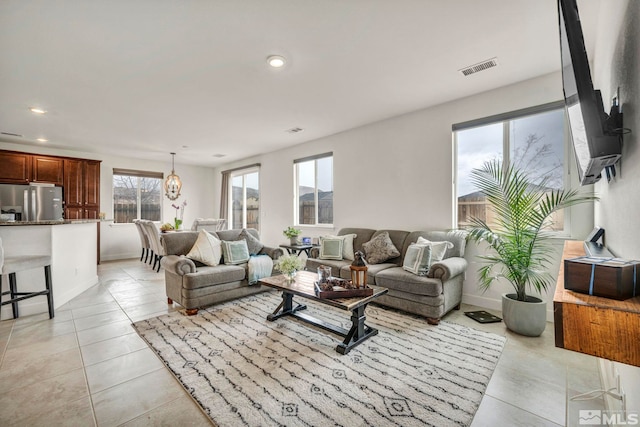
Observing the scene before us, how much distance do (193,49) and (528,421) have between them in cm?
373

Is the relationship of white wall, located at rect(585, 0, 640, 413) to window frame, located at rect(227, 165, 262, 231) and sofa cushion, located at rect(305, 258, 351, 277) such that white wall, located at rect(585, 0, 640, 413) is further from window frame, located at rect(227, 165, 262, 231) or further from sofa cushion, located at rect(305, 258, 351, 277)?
window frame, located at rect(227, 165, 262, 231)

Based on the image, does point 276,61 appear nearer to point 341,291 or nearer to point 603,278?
point 341,291

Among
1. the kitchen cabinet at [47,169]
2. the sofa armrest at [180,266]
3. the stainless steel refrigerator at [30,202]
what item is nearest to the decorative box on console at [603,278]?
the sofa armrest at [180,266]

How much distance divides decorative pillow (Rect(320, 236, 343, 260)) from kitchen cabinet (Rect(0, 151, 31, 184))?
242 inches

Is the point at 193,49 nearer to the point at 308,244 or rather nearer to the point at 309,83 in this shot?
the point at 309,83

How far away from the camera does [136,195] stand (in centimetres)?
737

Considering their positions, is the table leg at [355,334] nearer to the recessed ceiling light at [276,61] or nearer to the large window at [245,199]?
the recessed ceiling light at [276,61]

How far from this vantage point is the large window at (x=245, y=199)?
7238 mm

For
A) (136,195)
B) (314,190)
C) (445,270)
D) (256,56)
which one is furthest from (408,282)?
(136,195)

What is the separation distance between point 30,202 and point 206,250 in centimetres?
451

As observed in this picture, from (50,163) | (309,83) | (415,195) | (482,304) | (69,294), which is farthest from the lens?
(50,163)

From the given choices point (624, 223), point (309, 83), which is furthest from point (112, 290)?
point (624, 223)

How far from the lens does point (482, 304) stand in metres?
3.42

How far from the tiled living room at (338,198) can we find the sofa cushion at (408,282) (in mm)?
27
